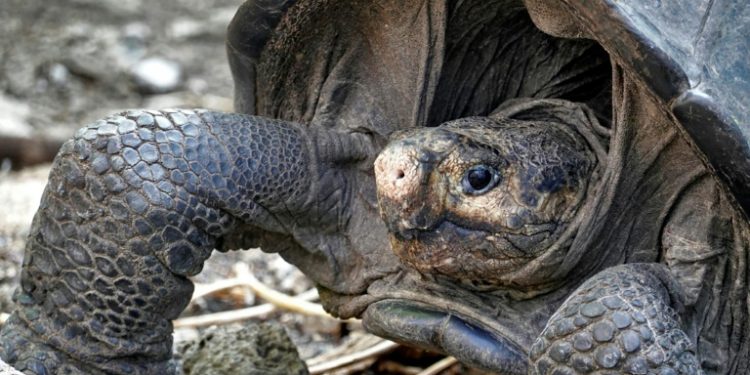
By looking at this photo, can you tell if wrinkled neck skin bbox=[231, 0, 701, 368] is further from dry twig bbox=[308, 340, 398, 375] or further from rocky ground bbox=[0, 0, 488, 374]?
rocky ground bbox=[0, 0, 488, 374]

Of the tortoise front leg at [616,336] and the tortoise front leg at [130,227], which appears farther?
the tortoise front leg at [130,227]

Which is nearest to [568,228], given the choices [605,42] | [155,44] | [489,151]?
[489,151]

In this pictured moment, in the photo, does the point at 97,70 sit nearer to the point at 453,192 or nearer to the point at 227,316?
the point at 227,316

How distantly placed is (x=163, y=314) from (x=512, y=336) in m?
0.84

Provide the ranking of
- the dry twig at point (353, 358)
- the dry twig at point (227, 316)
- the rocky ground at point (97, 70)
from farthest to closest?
the rocky ground at point (97, 70) → the dry twig at point (227, 316) → the dry twig at point (353, 358)

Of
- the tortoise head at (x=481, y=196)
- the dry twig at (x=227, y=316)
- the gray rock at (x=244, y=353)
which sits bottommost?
the dry twig at (x=227, y=316)

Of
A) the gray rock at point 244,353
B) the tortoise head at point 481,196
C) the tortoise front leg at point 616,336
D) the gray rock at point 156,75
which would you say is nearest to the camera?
the tortoise front leg at point 616,336

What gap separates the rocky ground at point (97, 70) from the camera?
515 centimetres

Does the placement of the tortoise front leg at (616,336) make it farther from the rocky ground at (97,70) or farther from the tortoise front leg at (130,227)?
the rocky ground at (97,70)

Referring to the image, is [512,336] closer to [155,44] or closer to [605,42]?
[605,42]

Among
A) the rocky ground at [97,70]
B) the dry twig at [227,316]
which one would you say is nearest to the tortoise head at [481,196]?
the dry twig at [227,316]

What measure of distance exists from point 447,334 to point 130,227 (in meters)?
0.79

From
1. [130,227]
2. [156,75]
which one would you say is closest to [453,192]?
[130,227]

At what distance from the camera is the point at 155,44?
719cm
